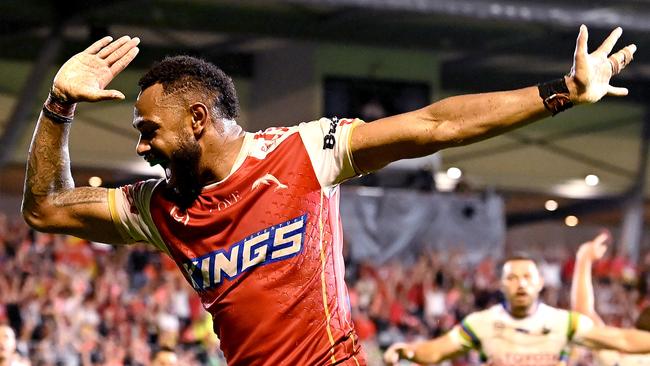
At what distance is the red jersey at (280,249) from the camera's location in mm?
4426

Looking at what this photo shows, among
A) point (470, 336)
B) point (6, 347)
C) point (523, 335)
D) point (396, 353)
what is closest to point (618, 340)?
point (523, 335)

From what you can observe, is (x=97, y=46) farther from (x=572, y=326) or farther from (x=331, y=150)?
(x=572, y=326)

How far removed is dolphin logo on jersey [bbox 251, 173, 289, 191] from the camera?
4.46 metres

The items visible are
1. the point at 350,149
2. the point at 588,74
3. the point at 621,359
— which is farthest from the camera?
the point at 621,359

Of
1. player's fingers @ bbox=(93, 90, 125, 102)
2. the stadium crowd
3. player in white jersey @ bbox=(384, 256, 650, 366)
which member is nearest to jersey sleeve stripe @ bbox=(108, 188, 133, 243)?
player's fingers @ bbox=(93, 90, 125, 102)

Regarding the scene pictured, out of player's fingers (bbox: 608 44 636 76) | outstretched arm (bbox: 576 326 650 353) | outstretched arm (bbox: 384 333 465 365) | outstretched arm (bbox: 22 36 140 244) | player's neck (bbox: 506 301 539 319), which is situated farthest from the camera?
player's neck (bbox: 506 301 539 319)

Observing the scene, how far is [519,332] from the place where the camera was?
9500 mm

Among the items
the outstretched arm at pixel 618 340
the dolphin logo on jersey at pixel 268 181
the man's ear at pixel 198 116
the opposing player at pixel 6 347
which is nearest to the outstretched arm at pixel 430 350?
the outstretched arm at pixel 618 340

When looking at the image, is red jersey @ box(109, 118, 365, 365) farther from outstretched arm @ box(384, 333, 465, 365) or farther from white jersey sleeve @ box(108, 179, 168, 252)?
outstretched arm @ box(384, 333, 465, 365)

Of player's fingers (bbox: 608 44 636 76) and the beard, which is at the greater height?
player's fingers (bbox: 608 44 636 76)

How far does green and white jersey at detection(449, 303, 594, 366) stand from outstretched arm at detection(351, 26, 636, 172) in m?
5.33

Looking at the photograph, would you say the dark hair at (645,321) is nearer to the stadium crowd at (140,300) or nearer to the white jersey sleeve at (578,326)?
the white jersey sleeve at (578,326)

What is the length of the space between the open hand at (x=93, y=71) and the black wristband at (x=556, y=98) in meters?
1.51

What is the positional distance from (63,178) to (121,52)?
0.54 metres
